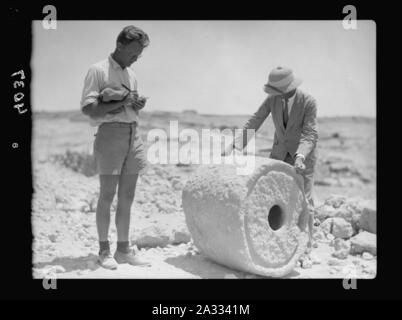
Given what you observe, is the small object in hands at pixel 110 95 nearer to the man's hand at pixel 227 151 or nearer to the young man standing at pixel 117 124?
the young man standing at pixel 117 124

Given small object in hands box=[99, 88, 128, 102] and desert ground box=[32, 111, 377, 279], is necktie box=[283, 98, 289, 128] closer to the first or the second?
desert ground box=[32, 111, 377, 279]

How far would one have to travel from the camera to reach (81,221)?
21.4 ft

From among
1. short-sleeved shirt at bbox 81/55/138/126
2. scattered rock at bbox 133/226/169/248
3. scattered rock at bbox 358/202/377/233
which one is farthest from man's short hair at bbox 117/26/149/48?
scattered rock at bbox 358/202/377/233

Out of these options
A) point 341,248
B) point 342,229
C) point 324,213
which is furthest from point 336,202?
point 341,248

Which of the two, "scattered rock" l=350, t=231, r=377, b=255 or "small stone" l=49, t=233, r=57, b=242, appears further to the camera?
"small stone" l=49, t=233, r=57, b=242

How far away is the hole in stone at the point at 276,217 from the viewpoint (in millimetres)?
4645

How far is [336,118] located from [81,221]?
1503cm

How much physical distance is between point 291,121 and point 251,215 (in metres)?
1.17

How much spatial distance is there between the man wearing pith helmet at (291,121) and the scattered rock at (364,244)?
77 centimetres

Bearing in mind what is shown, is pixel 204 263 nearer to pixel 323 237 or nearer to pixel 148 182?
pixel 323 237

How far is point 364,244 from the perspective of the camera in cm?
537

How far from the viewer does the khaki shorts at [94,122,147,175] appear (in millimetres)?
4453

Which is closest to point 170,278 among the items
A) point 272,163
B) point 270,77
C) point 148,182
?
point 272,163

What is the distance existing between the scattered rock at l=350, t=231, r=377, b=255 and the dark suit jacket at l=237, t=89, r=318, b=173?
41.4 inches
